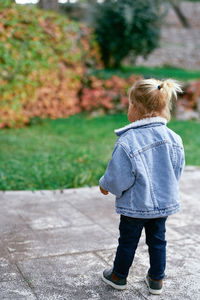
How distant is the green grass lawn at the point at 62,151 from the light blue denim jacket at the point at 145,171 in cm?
232

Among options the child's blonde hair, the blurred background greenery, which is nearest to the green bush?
the blurred background greenery

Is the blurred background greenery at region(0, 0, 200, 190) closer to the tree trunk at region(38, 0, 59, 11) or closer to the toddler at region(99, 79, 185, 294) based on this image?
the tree trunk at region(38, 0, 59, 11)

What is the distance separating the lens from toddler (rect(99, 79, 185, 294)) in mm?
2383

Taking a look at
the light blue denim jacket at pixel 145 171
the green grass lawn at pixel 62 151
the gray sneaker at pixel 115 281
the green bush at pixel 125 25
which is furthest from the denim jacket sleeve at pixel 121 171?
the green bush at pixel 125 25

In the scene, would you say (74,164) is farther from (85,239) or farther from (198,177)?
(85,239)

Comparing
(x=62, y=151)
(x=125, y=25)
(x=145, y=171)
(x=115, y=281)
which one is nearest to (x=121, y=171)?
(x=145, y=171)

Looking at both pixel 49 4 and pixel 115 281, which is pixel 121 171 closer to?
pixel 115 281

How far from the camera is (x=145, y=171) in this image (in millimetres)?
2379

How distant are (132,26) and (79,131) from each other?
3.85m

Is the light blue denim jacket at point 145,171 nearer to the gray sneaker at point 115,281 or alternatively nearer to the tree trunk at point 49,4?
the gray sneaker at point 115,281

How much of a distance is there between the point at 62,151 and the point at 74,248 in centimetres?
311

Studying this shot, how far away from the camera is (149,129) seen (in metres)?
2.46

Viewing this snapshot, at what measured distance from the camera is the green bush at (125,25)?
33.6 ft

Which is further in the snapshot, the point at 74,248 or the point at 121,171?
the point at 74,248
